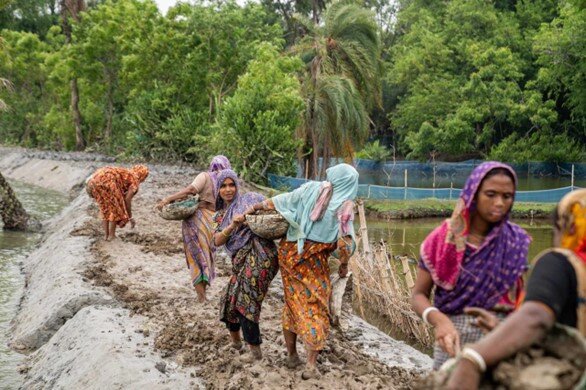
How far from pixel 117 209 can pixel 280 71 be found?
12.2 m

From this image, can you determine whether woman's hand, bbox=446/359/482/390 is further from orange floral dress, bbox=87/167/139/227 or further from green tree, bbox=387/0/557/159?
green tree, bbox=387/0/557/159

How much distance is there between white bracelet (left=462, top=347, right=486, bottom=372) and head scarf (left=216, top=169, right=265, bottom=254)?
11.2 feet

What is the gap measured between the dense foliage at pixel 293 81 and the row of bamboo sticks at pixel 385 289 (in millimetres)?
8977

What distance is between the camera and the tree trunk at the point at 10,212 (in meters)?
14.5

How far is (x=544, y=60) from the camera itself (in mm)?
32156

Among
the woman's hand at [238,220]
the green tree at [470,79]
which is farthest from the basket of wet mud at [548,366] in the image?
the green tree at [470,79]

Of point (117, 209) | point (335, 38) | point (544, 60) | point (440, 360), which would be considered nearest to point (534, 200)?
point (335, 38)

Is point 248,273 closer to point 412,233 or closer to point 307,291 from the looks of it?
point 307,291

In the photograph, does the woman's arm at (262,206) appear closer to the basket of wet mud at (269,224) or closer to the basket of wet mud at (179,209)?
the basket of wet mud at (269,224)

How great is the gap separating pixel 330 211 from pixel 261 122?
50.5 ft

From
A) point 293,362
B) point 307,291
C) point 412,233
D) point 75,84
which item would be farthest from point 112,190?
point 75,84

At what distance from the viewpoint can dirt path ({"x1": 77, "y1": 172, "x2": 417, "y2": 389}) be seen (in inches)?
196

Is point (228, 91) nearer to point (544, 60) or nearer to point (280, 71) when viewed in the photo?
point (280, 71)

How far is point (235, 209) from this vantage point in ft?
18.7
